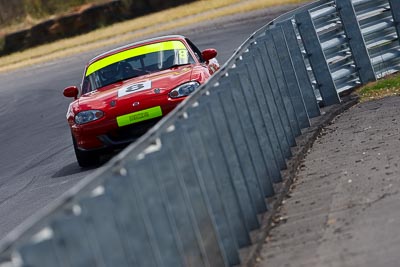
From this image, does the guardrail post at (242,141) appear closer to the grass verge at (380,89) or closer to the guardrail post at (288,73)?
the guardrail post at (288,73)

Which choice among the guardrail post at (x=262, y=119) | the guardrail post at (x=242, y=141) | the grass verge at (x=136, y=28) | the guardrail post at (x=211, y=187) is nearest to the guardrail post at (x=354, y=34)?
the guardrail post at (x=262, y=119)

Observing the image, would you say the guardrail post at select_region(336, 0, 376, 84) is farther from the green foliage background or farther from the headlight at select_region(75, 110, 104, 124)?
the green foliage background

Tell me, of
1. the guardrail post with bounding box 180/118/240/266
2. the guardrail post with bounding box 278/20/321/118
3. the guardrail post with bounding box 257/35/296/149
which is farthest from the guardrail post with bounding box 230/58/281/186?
the guardrail post with bounding box 278/20/321/118

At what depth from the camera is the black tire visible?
593 inches

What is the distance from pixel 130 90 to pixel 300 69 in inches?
82.0

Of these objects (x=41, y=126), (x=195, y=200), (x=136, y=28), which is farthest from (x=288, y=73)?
(x=136, y=28)

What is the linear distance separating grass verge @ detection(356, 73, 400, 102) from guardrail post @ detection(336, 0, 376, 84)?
13.1 inches

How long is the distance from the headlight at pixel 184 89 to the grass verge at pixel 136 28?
27683mm

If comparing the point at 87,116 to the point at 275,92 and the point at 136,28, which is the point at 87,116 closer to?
the point at 275,92

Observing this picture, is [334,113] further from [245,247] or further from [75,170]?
[245,247]

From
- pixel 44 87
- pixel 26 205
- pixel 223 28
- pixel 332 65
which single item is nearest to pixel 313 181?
pixel 26 205

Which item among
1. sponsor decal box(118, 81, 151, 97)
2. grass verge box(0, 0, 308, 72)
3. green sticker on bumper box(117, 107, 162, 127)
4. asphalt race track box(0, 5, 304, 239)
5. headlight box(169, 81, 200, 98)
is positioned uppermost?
sponsor decal box(118, 81, 151, 97)

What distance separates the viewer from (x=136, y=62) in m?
15.9

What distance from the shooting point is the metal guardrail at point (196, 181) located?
5.43 m
